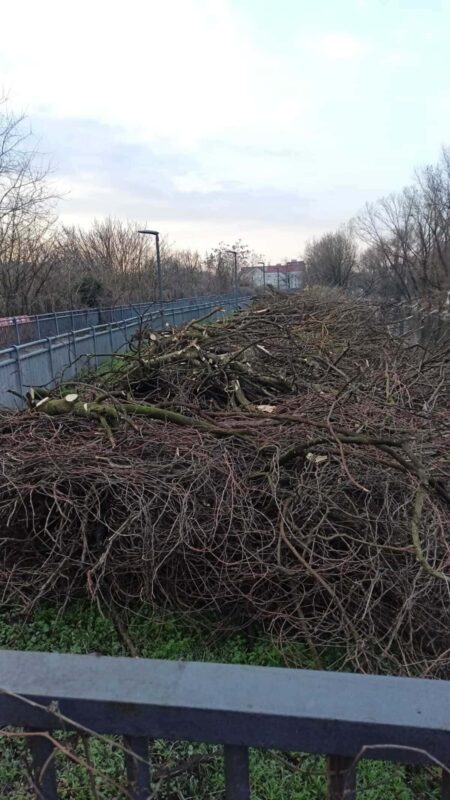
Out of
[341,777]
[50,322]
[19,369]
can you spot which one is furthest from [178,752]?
[50,322]

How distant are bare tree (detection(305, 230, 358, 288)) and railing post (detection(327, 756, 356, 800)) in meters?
59.3

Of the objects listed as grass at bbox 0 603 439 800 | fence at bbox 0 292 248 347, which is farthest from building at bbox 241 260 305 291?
grass at bbox 0 603 439 800

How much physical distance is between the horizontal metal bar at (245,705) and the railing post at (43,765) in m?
0.08

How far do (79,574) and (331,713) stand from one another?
10.8 ft

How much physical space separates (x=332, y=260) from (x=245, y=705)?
225 ft

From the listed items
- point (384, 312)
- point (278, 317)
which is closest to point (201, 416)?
point (278, 317)

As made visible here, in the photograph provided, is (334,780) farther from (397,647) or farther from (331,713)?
(397,647)

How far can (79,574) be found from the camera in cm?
387

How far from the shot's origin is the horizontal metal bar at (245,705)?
896mm

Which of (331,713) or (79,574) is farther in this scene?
(79,574)

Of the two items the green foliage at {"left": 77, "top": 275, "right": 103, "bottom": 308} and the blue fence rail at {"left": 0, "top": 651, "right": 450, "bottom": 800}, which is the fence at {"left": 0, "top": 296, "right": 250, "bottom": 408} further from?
the green foliage at {"left": 77, "top": 275, "right": 103, "bottom": 308}

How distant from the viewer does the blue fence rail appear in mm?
898

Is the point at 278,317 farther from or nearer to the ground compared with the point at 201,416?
farther from the ground

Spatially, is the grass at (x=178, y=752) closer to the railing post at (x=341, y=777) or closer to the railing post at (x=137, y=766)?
the railing post at (x=137, y=766)
